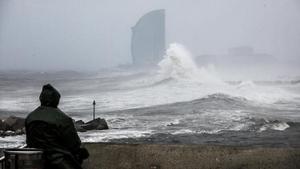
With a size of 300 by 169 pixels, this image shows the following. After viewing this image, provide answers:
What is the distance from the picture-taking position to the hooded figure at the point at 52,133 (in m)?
3.30

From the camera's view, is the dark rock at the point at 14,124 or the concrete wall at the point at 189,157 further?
the dark rock at the point at 14,124

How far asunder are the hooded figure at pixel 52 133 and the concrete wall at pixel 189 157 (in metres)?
2.10

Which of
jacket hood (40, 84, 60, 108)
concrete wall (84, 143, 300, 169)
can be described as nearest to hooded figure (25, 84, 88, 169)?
jacket hood (40, 84, 60, 108)

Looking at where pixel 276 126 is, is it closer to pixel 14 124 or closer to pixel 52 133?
pixel 14 124

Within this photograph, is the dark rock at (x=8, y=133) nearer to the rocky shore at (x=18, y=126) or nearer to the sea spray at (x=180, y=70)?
the rocky shore at (x=18, y=126)

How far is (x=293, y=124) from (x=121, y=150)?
39.8ft

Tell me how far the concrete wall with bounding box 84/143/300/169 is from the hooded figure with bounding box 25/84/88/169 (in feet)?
6.88

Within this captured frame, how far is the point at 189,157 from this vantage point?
5586mm

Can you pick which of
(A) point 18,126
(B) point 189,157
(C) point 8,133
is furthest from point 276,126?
(B) point 189,157

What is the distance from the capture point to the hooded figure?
10.8ft

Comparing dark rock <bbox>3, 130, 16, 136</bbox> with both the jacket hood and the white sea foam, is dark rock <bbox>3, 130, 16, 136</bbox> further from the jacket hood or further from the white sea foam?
the jacket hood

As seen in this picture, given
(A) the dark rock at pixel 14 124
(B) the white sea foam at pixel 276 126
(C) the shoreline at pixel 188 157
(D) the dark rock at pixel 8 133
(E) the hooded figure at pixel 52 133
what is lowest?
(D) the dark rock at pixel 8 133

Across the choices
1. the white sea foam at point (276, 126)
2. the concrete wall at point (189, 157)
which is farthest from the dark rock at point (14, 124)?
the concrete wall at point (189, 157)

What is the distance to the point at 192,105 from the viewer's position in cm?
2462
